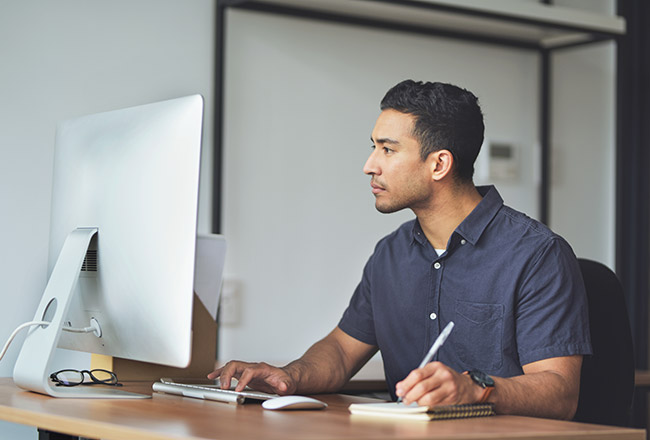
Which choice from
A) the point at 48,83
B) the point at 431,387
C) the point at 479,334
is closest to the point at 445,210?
the point at 479,334

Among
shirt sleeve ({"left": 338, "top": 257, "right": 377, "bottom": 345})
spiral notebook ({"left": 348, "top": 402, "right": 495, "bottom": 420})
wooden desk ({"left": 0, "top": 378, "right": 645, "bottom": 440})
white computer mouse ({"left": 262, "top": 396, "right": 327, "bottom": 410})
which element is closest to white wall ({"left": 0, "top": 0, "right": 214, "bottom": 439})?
shirt sleeve ({"left": 338, "top": 257, "right": 377, "bottom": 345})

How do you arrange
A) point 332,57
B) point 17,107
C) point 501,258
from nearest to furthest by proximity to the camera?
point 501,258 < point 17,107 < point 332,57

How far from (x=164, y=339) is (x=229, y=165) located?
174 cm

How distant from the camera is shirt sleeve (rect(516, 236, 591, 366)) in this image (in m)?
1.73

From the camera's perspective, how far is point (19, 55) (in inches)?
111

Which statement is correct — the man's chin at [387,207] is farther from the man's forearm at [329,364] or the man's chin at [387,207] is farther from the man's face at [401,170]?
the man's forearm at [329,364]

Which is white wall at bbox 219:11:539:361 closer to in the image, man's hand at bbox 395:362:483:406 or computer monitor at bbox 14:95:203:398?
computer monitor at bbox 14:95:203:398

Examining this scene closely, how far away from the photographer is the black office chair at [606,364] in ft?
6.53

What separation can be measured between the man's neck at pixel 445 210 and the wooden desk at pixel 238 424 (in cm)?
60

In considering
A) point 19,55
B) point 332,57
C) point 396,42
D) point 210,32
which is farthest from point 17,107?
point 396,42

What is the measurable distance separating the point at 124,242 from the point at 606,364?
113 cm

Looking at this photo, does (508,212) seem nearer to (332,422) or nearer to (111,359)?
(332,422)

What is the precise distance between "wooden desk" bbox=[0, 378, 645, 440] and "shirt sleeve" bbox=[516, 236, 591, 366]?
305mm

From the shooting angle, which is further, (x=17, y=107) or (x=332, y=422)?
(x=17, y=107)
